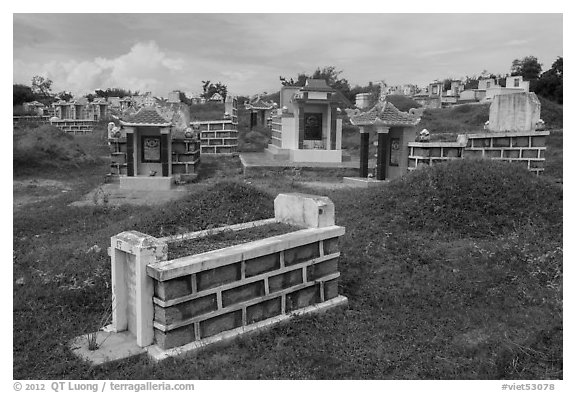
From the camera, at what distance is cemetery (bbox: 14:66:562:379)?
577 centimetres

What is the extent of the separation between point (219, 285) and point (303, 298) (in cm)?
144

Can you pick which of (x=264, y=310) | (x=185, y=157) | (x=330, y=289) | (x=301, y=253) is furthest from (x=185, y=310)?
(x=185, y=157)

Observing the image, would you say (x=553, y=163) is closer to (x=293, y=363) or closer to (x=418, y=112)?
(x=418, y=112)

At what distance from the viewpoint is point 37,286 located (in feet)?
25.5

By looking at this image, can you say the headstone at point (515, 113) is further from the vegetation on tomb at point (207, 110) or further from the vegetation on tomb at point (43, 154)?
the vegetation on tomb at point (207, 110)

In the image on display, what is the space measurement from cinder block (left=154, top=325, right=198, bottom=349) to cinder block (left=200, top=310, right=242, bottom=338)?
0.15 metres

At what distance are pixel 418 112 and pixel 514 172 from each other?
540 cm

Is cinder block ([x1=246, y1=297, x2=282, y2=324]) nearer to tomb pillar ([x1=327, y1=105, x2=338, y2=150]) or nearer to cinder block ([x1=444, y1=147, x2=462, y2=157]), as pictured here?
cinder block ([x1=444, y1=147, x2=462, y2=157])

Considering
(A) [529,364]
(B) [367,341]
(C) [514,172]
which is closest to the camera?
(A) [529,364]

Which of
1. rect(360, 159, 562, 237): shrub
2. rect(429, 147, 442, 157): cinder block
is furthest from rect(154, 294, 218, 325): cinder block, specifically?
rect(429, 147, 442, 157): cinder block

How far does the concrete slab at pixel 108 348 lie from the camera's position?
224 inches

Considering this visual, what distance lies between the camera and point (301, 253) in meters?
7.00

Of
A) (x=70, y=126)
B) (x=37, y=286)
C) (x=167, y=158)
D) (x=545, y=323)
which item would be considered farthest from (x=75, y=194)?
(x=70, y=126)

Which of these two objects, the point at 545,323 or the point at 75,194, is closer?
the point at 545,323
